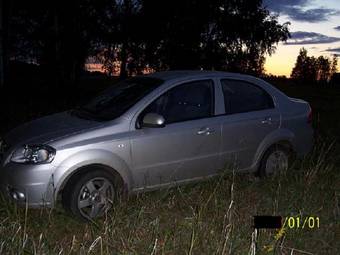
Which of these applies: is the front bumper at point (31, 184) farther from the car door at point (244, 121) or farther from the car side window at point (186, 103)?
the car door at point (244, 121)

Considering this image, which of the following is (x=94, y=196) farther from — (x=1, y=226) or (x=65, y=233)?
(x=1, y=226)

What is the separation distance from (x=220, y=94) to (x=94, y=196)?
2.19 metres

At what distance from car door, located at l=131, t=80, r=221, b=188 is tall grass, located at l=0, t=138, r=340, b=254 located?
0.73ft

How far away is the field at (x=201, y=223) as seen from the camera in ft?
13.8

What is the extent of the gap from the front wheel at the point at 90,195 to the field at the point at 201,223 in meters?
0.15

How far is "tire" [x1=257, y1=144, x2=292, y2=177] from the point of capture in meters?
6.86

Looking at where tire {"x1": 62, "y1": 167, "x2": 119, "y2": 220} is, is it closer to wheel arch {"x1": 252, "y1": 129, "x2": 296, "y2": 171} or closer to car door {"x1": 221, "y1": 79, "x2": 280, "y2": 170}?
car door {"x1": 221, "y1": 79, "x2": 280, "y2": 170}

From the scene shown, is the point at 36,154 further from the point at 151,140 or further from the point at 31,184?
the point at 151,140

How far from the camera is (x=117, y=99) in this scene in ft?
20.4

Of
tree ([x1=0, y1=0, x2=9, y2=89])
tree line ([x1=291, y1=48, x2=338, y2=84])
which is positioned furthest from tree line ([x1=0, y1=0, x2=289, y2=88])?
tree line ([x1=291, y1=48, x2=338, y2=84])

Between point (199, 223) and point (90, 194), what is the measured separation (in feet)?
4.67

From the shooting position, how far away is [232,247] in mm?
4180
